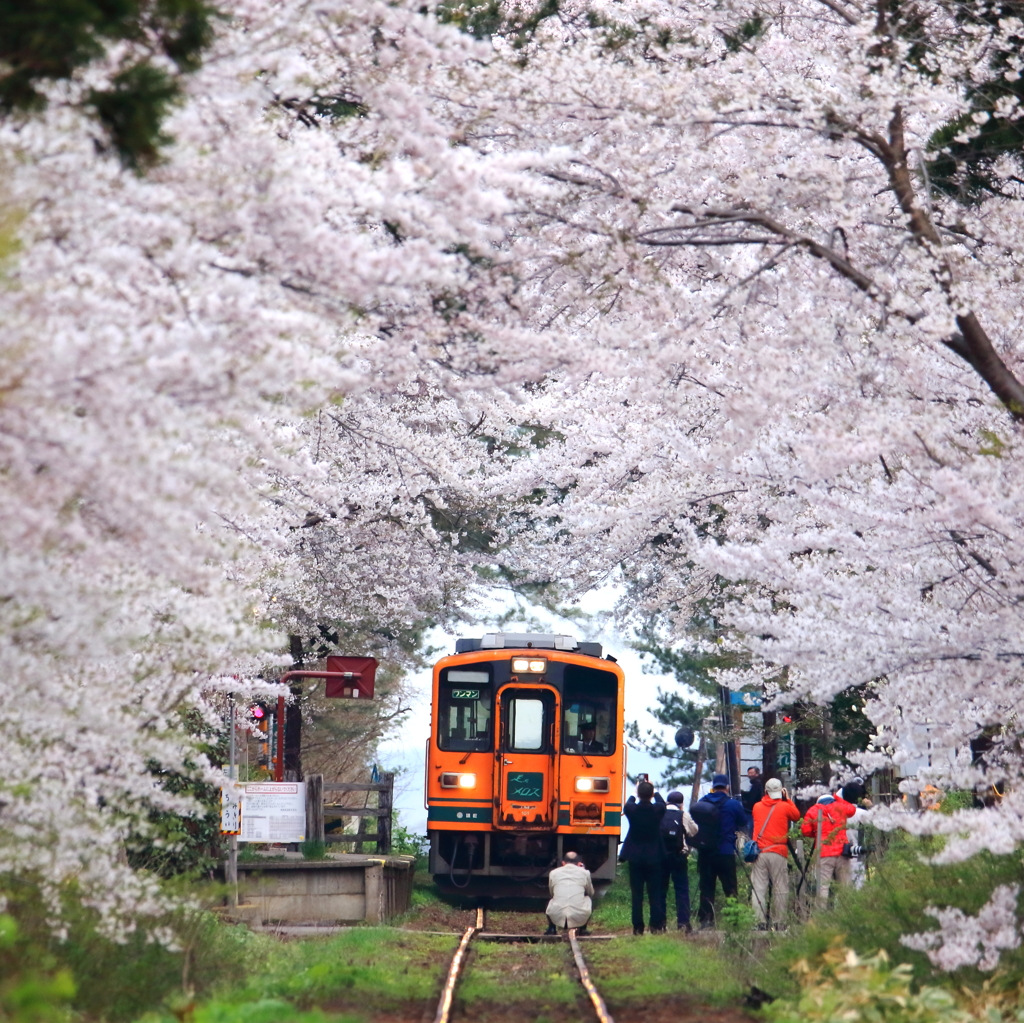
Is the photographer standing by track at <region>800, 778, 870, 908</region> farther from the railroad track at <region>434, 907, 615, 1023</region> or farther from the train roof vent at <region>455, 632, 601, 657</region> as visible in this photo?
the train roof vent at <region>455, 632, 601, 657</region>

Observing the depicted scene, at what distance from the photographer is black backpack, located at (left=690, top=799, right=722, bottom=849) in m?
14.8

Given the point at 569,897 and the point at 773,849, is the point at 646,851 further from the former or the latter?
the point at 773,849

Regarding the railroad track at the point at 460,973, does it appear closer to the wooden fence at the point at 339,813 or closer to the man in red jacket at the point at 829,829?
the man in red jacket at the point at 829,829

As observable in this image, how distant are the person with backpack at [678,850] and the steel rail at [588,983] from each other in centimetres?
118

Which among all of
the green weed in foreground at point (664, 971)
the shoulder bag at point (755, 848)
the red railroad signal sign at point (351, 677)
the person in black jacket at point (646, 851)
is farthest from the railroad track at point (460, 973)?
the red railroad signal sign at point (351, 677)

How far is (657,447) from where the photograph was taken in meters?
16.8

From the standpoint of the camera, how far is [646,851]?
15.0m

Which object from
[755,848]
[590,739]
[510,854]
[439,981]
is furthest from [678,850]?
[439,981]

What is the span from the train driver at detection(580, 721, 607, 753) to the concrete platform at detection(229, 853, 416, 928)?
259cm

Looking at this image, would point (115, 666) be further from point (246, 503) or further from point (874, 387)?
point (874, 387)

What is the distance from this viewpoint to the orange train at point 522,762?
666 inches

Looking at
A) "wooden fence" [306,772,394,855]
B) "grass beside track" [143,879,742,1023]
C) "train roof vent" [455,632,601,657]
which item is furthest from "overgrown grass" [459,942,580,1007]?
"wooden fence" [306,772,394,855]

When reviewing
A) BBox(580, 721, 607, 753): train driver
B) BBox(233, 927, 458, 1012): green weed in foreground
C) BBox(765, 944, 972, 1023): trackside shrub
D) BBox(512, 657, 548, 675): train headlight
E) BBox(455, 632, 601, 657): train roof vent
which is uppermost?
BBox(455, 632, 601, 657): train roof vent

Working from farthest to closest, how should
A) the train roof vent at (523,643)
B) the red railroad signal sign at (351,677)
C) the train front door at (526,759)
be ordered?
the train roof vent at (523,643) → the train front door at (526,759) → the red railroad signal sign at (351,677)
